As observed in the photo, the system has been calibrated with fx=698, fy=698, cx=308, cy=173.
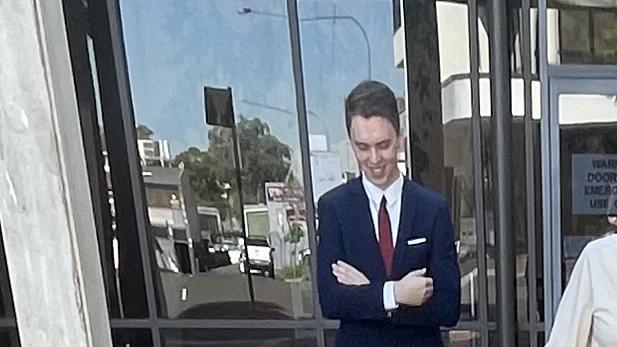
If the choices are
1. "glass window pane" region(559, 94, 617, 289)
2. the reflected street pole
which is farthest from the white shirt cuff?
"glass window pane" region(559, 94, 617, 289)

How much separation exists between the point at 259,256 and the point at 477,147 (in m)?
1.45

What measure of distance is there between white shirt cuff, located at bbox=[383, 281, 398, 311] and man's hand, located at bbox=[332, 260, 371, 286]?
10 centimetres

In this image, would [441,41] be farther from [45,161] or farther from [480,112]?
[45,161]

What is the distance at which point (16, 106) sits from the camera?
5.80ft

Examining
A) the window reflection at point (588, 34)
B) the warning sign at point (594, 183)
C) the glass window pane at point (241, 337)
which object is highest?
the window reflection at point (588, 34)

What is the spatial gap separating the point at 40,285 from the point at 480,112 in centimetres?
280

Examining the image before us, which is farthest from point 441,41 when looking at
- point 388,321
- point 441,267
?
point 388,321

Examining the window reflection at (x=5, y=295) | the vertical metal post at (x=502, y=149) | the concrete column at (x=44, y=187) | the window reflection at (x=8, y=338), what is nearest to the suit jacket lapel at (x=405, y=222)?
the vertical metal post at (x=502, y=149)

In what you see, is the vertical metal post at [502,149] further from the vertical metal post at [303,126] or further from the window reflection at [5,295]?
the window reflection at [5,295]

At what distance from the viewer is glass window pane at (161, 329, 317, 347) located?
4391 millimetres

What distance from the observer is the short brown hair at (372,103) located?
3736 millimetres

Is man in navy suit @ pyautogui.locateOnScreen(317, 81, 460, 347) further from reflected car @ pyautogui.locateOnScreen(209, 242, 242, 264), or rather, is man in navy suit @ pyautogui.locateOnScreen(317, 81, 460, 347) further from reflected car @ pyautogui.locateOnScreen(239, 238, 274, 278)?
reflected car @ pyautogui.locateOnScreen(209, 242, 242, 264)

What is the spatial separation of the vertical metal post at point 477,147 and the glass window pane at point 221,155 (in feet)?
3.31

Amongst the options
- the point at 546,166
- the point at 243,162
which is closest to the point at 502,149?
the point at 546,166
